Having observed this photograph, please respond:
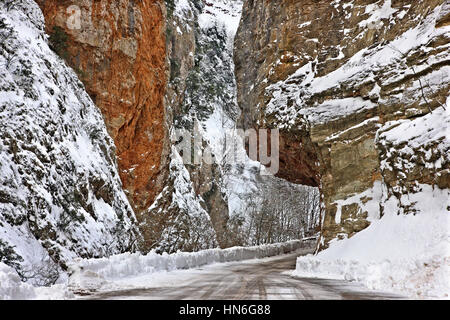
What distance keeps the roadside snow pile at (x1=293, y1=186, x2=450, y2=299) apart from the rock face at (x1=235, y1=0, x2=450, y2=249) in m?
0.81

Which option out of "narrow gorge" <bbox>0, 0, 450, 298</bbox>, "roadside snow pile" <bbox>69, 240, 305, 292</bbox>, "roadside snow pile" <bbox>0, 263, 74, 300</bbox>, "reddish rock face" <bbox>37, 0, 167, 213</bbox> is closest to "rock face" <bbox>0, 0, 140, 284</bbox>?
"narrow gorge" <bbox>0, 0, 450, 298</bbox>

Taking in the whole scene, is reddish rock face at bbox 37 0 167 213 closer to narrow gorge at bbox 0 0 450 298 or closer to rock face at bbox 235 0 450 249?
narrow gorge at bbox 0 0 450 298

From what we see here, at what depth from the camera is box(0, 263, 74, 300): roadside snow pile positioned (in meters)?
7.58

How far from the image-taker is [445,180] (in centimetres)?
1472

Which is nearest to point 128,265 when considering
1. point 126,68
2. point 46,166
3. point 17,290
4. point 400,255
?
point 46,166

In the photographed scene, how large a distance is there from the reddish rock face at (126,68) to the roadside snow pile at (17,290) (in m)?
20.8

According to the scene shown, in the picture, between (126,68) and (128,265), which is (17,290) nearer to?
(128,265)

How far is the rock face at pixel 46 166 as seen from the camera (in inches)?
554

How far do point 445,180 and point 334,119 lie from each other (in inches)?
340

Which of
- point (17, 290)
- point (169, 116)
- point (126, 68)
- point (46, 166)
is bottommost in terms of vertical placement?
point (17, 290)

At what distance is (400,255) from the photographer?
13695mm

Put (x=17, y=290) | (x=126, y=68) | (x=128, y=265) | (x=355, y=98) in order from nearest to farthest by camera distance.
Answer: (x=17, y=290) < (x=128, y=265) < (x=355, y=98) < (x=126, y=68)

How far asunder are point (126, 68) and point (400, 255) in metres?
23.7
